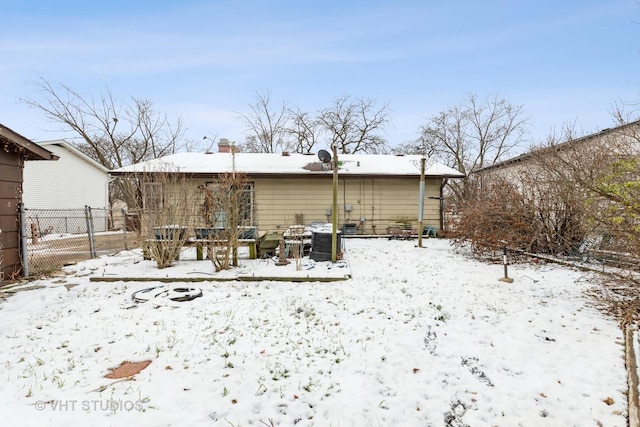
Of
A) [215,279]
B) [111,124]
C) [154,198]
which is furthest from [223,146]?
[111,124]

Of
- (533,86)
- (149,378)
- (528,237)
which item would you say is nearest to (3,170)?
(149,378)

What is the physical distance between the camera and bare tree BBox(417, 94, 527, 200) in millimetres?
24703

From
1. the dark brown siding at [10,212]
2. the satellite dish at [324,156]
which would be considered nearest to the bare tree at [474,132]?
the satellite dish at [324,156]

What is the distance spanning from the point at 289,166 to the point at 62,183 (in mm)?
14295

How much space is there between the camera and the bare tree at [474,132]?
24.7 metres

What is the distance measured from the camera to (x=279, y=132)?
1029 inches

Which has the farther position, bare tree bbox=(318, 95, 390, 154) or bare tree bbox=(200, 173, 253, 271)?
bare tree bbox=(318, 95, 390, 154)

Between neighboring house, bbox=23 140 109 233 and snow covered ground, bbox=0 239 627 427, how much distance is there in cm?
1457

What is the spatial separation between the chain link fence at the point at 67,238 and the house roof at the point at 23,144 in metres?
1.16

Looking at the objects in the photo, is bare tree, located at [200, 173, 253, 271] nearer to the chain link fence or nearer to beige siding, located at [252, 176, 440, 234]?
the chain link fence

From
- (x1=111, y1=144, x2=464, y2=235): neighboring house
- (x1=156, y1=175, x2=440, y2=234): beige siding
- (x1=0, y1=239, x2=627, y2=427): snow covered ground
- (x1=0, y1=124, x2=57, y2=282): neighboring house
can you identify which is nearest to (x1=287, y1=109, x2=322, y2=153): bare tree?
(x1=111, y1=144, x2=464, y2=235): neighboring house

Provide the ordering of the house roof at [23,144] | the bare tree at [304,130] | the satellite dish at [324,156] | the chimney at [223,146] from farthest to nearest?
the bare tree at [304,130]
the chimney at [223,146]
the satellite dish at [324,156]
the house roof at [23,144]

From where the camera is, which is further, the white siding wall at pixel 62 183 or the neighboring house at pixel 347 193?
the white siding wall at pixel 62 183

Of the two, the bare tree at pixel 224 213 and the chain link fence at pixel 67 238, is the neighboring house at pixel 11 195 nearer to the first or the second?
the chain link fence at pixel 67 238
